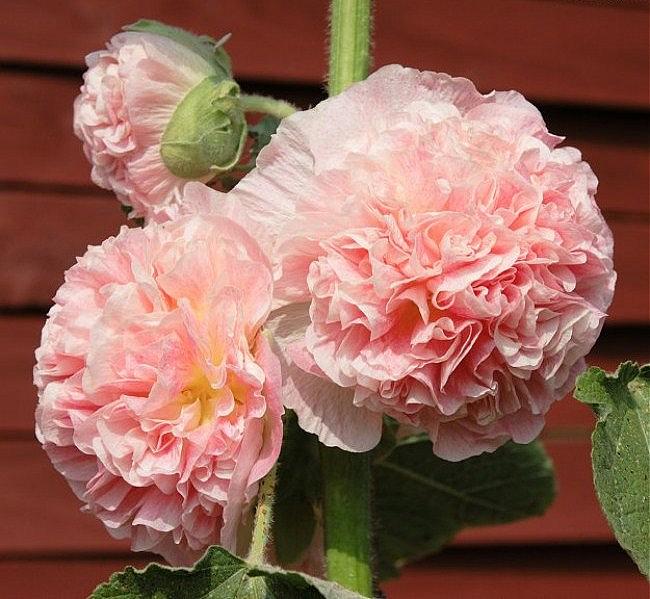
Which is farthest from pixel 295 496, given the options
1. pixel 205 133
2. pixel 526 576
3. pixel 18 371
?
pixel 526 576

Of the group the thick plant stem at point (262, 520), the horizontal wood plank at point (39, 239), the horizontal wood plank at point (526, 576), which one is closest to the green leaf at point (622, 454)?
the thick plant stem at point (262, 520)

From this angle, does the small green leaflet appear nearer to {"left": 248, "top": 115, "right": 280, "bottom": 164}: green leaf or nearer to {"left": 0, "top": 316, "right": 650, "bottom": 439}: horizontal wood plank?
{"left": 248, "top": 115, "right": 280, "bottom": 164}: green leaf

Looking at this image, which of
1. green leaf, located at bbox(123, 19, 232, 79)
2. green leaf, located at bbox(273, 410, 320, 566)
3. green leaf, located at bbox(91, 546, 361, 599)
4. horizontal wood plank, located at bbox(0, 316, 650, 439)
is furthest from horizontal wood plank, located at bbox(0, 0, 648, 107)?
green leaf, located at bbox(91, 546, 361, 599)

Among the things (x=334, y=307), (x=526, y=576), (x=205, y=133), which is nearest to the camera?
(x=334, y=307)

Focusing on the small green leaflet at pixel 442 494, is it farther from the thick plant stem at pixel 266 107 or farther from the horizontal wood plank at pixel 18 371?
the horizontal wood plank at pixel 18 371

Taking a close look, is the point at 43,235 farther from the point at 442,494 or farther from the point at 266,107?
the point at 266,107

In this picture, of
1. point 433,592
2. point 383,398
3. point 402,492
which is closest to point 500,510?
point 402,492

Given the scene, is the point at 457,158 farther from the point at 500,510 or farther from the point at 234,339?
the point at 500,510

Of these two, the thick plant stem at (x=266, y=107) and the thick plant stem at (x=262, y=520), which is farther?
the thick plant stem at (x=266, y=107)
